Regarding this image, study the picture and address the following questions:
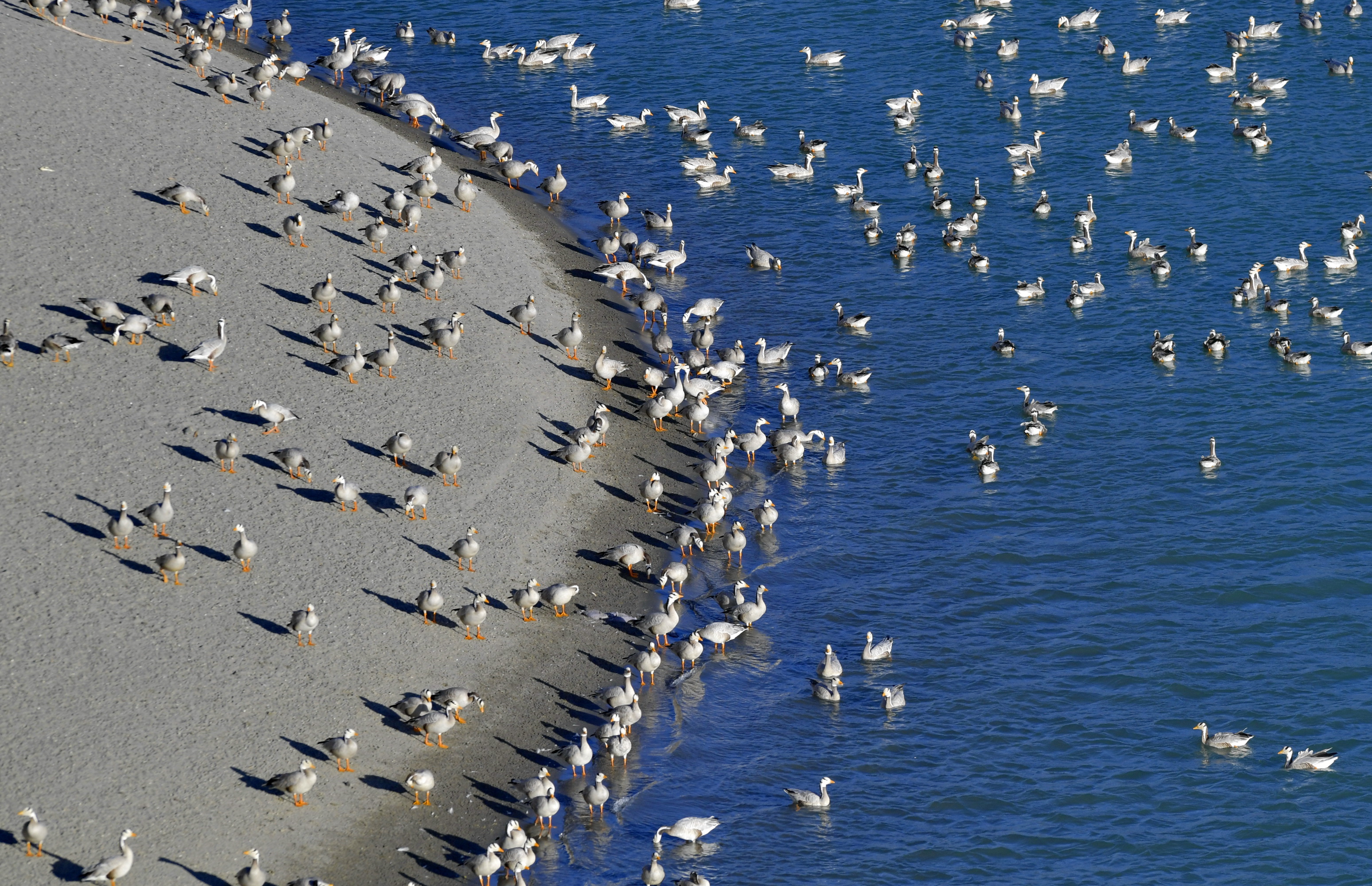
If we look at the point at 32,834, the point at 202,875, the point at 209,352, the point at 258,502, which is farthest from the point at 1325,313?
the point at 32,834

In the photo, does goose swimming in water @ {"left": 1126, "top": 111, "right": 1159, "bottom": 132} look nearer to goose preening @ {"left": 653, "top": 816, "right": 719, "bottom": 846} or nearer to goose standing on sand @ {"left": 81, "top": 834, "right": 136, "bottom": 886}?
goose preening @ {"left": 653, "top": 816, "right": 719, "bottom": 846}

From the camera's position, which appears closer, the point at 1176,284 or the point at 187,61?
the point at 1176,284

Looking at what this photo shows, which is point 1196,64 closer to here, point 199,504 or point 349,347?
point 349,347

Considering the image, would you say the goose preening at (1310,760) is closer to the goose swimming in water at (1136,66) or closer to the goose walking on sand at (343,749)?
the goose walking on sand at (343,749)

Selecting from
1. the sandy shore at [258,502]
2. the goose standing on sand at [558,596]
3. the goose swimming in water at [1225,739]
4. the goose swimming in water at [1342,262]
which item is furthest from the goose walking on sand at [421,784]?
the goose swimming in water at [1342,262]

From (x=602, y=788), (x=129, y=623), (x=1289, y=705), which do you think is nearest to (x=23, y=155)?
(x=129, y=623)

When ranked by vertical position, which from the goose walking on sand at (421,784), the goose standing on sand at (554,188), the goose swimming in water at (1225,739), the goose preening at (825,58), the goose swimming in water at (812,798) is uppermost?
the goose preening at (825,58)
